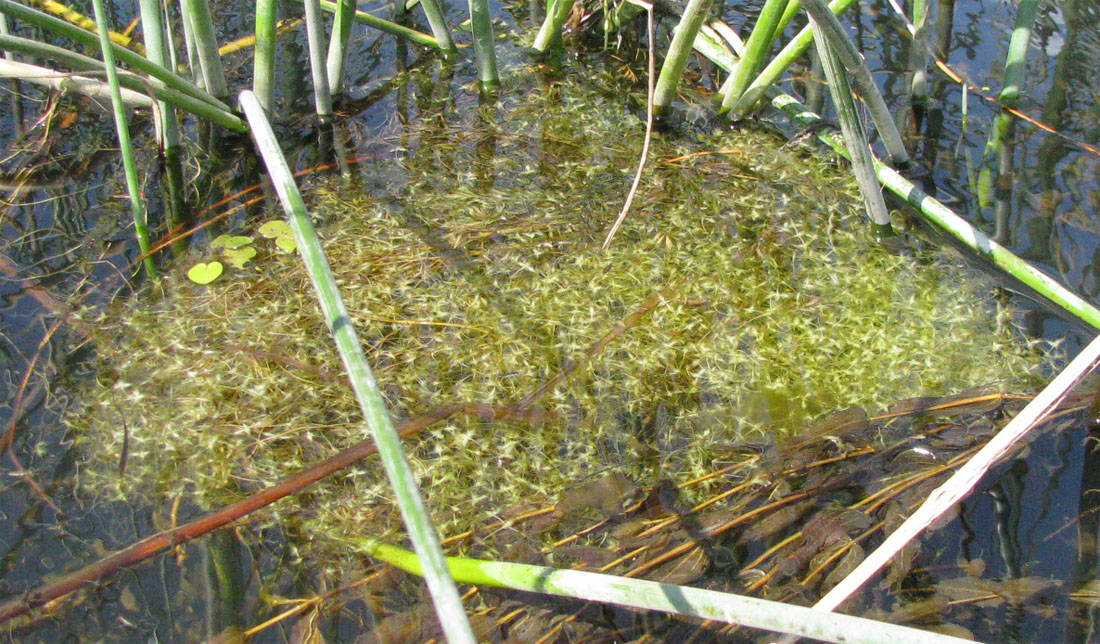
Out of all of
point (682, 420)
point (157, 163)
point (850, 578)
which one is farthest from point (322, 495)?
point (157, 163)

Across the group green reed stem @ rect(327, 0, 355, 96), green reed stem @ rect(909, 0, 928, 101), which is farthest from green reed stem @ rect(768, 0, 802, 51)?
green reed stem @ rect(327, 0, 355, 96)

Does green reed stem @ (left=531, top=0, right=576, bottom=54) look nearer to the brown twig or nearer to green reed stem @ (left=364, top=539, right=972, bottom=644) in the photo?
the brown twig

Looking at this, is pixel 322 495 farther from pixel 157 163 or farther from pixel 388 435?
pixel 157 163

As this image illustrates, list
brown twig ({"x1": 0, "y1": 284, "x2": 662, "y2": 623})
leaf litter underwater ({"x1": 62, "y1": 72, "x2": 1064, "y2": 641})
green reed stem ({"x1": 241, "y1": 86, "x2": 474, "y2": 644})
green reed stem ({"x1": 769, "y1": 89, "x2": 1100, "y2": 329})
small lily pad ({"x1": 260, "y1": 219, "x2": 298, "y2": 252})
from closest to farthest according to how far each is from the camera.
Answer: green reed stem ({"x1": 241, "y1": 86, "x2": 474, "y2": 644}), brown twig ({"x1": 0, "y1": 284, "x2": 662, "y2": 623}), leaf litter underwater ({"x1": 62, "y1": 72, "x2": 1064, "y2": 641}), green reed stem ({"x1": 769, "y1": 89, "x2": 1100, "y2": 329}), small lily pad ({"x1": 260, "y1": 219, "x2": 298, "y2": 252})

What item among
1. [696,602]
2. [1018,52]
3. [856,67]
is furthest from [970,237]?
[696,602]

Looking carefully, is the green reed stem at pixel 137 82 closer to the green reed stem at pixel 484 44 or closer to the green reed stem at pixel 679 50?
the green reed stem at pixel 484 44

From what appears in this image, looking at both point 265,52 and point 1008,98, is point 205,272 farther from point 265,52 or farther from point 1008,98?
point 1008,98
